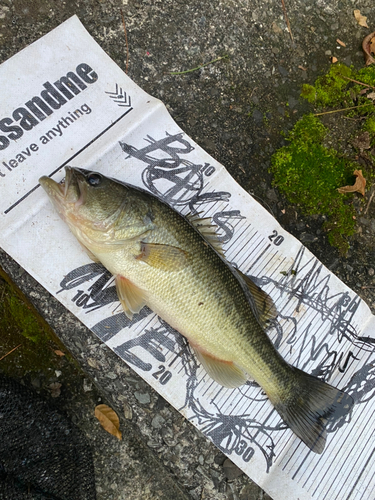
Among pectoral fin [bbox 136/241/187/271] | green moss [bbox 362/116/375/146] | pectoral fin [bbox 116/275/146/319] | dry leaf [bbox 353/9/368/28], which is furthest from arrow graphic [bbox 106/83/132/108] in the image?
dry leaf [bbox 353/9/368/28]

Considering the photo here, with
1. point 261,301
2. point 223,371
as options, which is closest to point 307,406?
point 223,371

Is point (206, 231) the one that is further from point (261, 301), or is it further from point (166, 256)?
point (261, 301)

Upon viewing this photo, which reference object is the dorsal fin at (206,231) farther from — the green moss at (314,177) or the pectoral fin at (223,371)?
the green moss at (314,177)

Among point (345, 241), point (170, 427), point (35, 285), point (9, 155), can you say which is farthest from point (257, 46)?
point (170, 427)

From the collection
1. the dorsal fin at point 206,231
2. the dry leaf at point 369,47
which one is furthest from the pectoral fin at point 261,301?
the dry leaf at point 369,47

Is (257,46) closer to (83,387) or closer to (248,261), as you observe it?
(248,261)

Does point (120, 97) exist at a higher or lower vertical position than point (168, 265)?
higher

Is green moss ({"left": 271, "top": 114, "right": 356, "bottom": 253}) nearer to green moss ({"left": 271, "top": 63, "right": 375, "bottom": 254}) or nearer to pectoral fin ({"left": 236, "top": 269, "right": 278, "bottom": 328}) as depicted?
green moss ({"left": 271, "top": 63, "right": 375, "bottom": 254})
